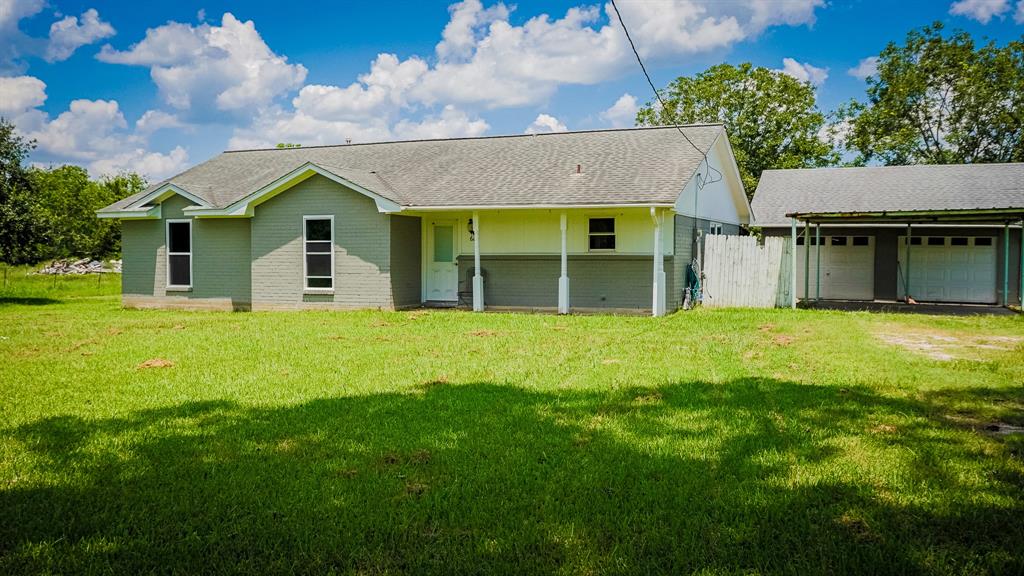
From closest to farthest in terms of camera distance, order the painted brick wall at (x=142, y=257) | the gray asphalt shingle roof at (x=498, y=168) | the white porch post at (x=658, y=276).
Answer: the white porch post at (x=658, y=276), the gray asphalt shingle roof at (x=498, y=168), the painted brick wall at (x=142, y=257)

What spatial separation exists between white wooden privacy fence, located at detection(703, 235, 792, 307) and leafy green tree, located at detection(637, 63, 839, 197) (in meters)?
21.1

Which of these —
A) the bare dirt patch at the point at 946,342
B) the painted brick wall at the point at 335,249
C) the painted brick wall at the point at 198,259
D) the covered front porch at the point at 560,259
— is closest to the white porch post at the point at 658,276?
the covered front porch at the point at 560,259

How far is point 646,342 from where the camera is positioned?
11523 mm

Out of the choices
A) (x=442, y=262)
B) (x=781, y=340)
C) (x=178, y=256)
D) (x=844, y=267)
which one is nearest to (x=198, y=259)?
(x=178, y=256)

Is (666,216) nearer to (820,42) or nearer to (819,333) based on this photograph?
(819,333)

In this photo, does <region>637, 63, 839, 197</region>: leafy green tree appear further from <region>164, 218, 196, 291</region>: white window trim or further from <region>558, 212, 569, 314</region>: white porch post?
<region>164, 218, 196, 291</region>: white window trim

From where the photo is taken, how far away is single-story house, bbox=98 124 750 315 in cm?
1691

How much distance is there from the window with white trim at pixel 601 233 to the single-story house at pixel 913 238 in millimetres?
6371

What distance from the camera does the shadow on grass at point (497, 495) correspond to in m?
3.63

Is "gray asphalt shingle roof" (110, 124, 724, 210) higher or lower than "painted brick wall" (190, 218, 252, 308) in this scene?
higher

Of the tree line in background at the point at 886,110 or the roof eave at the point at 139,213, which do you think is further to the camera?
the tree line in background at the point at 886,110

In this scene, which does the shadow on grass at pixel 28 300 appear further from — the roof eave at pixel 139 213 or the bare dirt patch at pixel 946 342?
the bare dirt patch at pixel 946 342

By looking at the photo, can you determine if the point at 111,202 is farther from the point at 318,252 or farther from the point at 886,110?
the point at 886,110

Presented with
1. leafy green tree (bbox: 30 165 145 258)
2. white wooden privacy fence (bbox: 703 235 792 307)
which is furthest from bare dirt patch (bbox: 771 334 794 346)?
leafy green tree (bbox: 30 165 145 258)
